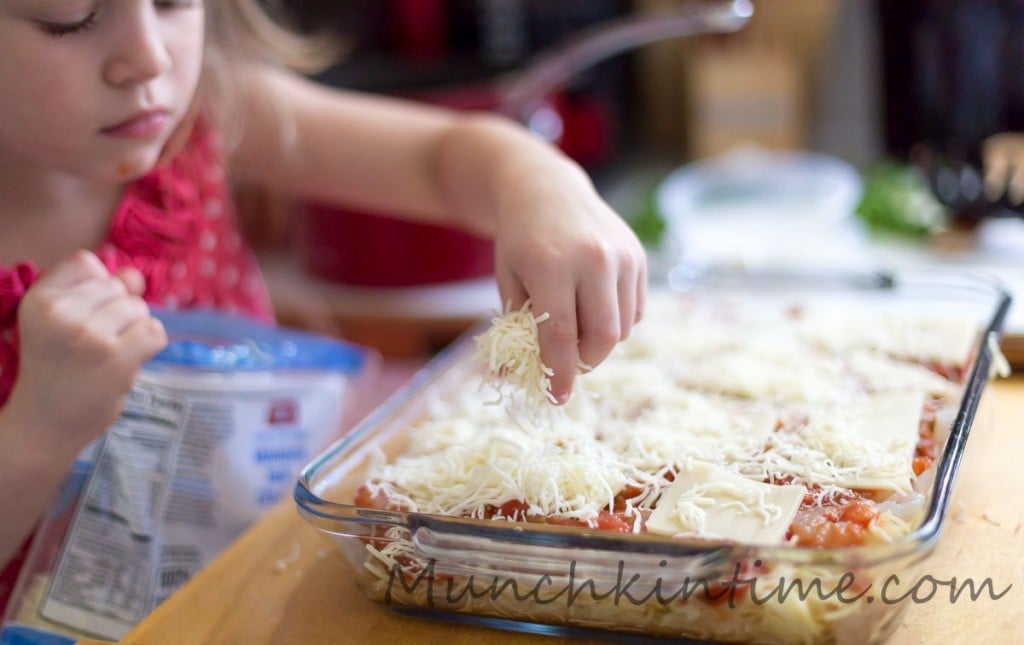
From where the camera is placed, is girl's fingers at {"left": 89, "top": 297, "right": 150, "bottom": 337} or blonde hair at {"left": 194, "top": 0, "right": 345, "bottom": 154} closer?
girl's fingers at {"left": 89, "top": 297, "right": 150, "bottom": 337}

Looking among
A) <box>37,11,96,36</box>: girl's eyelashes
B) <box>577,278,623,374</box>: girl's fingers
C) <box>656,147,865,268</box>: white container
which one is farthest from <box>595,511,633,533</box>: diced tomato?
<box>656,147,865,268</box>: white container

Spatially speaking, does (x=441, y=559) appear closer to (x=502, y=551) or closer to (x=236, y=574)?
(x=502, y=551)

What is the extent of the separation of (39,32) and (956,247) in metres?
1.16

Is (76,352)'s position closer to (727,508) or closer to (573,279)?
(573,279)

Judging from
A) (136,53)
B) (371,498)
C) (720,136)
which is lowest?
(720,136)

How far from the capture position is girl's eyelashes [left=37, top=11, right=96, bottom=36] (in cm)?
74

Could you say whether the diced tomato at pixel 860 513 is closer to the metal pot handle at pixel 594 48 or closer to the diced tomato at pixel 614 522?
the diced tomato at pixel 614 522

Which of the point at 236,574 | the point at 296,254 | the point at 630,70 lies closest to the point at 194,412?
the point at 236,574

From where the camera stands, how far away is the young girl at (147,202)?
710mm

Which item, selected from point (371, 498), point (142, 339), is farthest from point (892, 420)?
point (142, 339)

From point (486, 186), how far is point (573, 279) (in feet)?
1.07

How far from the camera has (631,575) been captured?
563 millimetres

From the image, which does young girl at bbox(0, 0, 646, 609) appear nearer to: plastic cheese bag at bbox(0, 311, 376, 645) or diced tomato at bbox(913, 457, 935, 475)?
plastic cheese bag at bbox(0, 311, 376, 645)

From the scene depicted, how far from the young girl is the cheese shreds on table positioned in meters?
0.06
